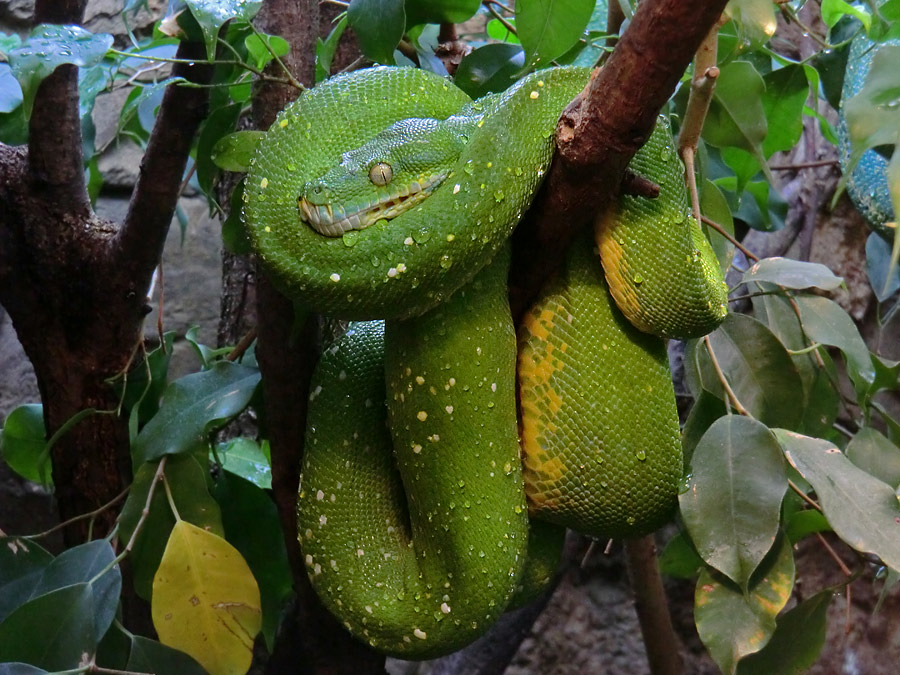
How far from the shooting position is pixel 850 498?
0.95 m

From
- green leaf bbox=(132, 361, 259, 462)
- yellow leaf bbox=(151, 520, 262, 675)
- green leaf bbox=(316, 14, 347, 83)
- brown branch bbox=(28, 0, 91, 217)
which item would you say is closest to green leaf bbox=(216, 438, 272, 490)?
green leaf bbox=(132, 361, 259, 462)

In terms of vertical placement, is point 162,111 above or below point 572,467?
above

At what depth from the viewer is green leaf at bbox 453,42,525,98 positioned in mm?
1201

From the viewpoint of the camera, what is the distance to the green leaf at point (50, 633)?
0.97 metres

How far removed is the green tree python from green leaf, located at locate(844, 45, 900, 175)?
1.43 ft

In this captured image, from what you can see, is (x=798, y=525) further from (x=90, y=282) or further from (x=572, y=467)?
(x=90, y=282)

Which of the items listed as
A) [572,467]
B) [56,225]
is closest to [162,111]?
[56,225]

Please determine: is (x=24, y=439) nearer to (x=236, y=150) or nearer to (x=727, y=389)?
(x=236, y=150)

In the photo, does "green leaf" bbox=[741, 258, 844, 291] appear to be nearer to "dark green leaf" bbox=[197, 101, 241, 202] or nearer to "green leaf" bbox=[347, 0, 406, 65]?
"green leaf" bbox=[347, 0, 406, 65]

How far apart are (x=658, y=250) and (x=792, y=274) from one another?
0.34 metres

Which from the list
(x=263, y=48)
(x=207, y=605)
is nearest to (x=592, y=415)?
(x=207, y=605)

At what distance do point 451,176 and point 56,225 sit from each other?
0.80 m

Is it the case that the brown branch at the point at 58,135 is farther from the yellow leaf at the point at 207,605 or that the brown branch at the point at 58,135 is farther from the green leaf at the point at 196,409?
the yellow leaf at the point at 207,605

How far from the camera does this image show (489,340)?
966 mm
